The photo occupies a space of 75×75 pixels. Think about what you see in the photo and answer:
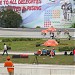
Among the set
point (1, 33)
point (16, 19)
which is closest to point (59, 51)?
point (1, 33)

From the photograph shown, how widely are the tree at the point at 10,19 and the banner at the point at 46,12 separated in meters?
1.93

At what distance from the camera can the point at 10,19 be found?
6122 centimetres

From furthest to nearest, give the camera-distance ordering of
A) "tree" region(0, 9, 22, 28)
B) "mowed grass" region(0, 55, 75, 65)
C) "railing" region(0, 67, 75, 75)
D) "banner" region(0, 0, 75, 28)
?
"banner" region(0, 0, 75, 28) → "tree" region(0, 9, 22, 28) → "mowed grass" region(0, 55, 75, 65) → "railing" region(0, 67, 75, 75)

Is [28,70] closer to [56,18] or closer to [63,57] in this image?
[63,57]

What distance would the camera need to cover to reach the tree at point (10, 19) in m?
61.3

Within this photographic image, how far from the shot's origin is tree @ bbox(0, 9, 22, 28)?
6134 cm

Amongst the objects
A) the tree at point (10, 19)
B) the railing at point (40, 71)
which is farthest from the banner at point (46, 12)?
the railing at point (40, 71)

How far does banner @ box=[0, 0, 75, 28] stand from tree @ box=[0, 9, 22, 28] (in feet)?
6.33

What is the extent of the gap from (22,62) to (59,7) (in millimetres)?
38663

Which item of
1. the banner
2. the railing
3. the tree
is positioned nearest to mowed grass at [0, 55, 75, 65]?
the railing

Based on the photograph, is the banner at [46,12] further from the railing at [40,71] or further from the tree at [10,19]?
the railing at [40,71]

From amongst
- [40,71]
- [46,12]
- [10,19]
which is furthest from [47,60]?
[46,12]

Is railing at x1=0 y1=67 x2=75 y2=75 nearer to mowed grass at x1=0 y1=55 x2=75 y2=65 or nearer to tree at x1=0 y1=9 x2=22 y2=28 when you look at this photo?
mowed grass at x1=0 y1=55 x2=75 y2=65

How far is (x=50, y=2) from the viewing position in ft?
210
